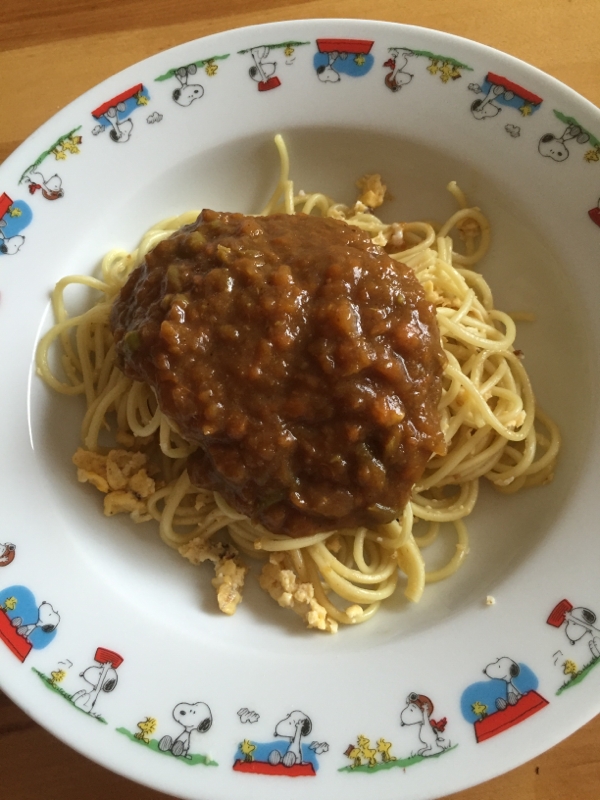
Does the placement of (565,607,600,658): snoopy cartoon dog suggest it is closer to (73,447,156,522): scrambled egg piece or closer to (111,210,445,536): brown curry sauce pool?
(111,210,445,536): brown curry sauce pool

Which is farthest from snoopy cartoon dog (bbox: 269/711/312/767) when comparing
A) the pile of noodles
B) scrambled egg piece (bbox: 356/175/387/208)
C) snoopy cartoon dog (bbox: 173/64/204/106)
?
snoopy cartoon dog (bbox: 173/64/204/106)

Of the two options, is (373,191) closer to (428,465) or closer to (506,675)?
(428,465)

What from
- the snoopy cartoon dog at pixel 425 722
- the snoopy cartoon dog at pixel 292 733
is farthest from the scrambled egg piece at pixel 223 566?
the snoopy cartoon dog at pixel 425 722

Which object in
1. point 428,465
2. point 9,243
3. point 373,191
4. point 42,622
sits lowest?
point 42,622

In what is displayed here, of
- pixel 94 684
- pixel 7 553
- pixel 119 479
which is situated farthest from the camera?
pixel 119 479

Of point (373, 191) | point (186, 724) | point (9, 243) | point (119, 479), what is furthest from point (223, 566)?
point (373, 191)

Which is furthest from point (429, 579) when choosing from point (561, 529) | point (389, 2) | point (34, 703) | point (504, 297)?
point (389, 2)

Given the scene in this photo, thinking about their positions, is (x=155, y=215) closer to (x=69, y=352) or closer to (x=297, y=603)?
(x=69, y=352)
